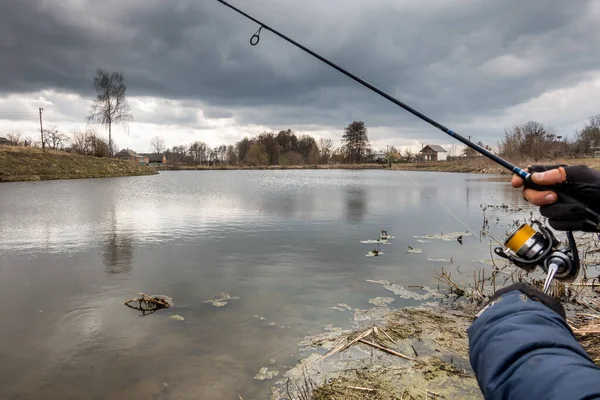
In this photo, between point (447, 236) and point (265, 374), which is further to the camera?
point (447, 236)

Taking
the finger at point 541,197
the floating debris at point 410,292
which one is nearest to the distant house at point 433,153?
the floating debris at point 410,292

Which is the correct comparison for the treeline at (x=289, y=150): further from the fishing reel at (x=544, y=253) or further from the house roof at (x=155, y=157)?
the fishing reel at (x=544, y=253)

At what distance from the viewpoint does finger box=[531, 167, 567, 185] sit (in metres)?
1.85

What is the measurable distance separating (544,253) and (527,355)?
1102mm

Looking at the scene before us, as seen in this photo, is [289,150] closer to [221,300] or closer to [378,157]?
[378,157]

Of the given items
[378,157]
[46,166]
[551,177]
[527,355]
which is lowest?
[527,355]

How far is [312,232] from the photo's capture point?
40.0 ft

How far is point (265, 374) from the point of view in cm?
418

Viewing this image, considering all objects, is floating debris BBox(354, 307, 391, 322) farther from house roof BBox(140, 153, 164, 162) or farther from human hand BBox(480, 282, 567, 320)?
house roof BBox(140, 153, 164, 162)

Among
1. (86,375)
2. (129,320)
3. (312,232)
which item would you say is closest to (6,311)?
(129,320)

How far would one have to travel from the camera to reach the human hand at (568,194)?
5.89 ft

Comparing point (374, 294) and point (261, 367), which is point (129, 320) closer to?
point (261, 367)

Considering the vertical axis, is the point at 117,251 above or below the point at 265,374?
above

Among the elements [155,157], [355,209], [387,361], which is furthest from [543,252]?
[155,157]
